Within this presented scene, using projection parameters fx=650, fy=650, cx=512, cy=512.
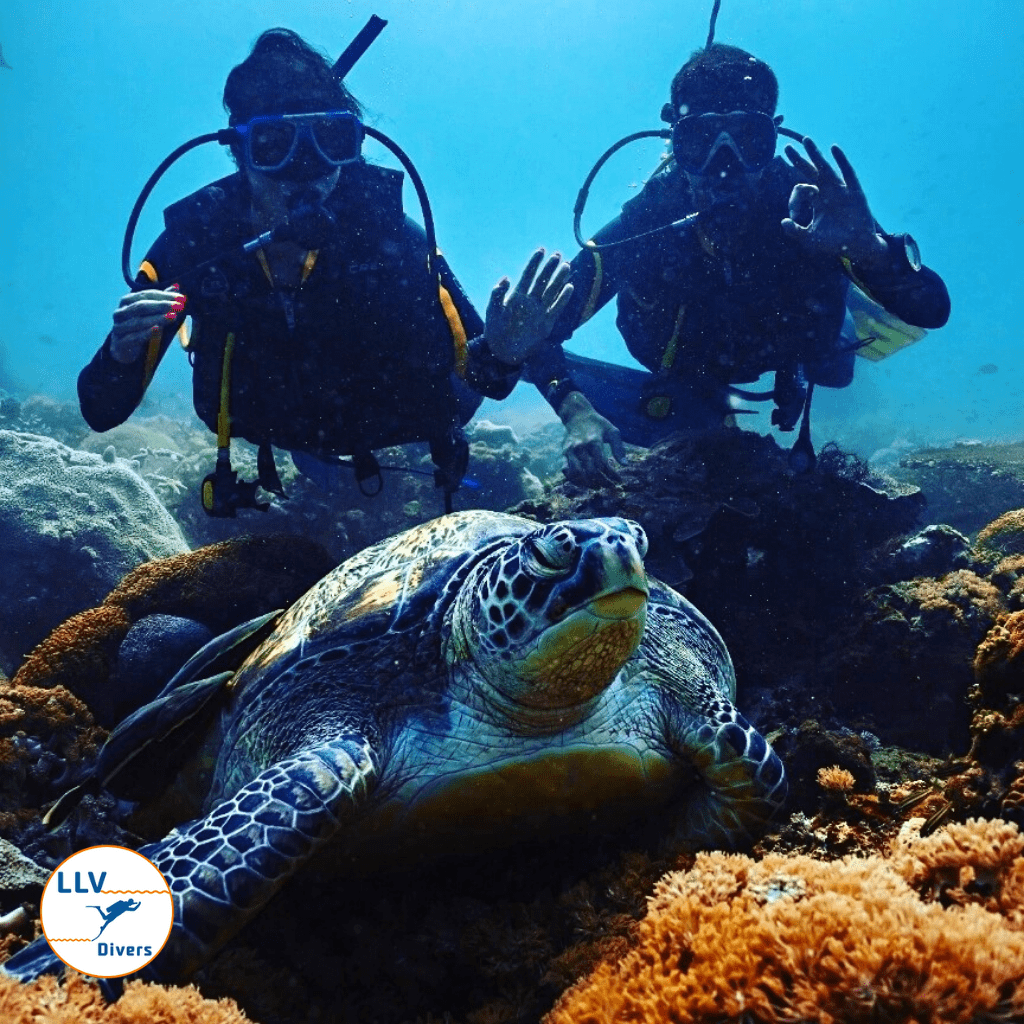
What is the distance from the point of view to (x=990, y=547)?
455cm

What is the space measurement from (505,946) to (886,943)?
3.79ft

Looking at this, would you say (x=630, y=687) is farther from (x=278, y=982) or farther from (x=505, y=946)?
(x=278, y=982)

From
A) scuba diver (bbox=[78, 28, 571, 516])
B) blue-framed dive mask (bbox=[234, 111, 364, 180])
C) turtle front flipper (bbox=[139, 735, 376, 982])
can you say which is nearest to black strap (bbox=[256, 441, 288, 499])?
scuba diver (bbox=[78, 28, 571, 516])

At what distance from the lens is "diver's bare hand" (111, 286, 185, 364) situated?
387 centimetres

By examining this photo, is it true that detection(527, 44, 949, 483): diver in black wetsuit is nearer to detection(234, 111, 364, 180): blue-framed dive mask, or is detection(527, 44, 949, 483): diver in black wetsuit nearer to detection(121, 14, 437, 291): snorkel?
detection(121, 14, 437, 291): snorkel

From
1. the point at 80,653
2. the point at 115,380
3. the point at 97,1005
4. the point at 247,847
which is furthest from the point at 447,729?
the point at 115,380

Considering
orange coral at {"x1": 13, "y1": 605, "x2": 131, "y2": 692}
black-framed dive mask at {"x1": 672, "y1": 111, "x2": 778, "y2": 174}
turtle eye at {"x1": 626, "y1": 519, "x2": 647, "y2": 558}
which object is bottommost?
orange coral at {"x1": 13, "y1": 605, "x2": 131, "y2": 692}

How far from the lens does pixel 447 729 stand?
216cm

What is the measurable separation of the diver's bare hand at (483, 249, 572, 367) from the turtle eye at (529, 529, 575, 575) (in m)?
2.66

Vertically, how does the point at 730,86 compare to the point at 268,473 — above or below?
above

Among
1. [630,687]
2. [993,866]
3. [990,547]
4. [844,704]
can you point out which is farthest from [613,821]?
[990,547]

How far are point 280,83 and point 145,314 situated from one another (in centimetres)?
227

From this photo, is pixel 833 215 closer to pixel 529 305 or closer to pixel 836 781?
pixel 529 305

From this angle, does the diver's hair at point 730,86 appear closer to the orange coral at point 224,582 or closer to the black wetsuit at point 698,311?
the black wetsuit at point 698,311
